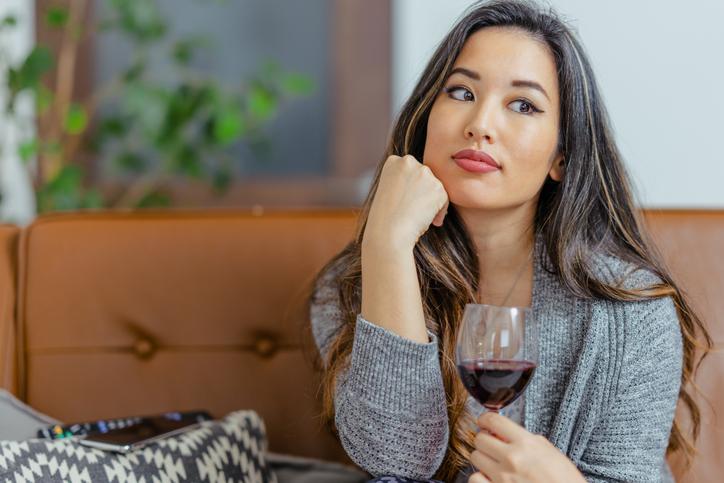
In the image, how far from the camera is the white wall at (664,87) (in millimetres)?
2057

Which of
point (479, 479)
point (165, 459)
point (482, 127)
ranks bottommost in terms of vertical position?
point (165, 459)

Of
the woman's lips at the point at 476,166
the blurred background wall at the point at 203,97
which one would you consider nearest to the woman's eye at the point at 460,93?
the woman's lips at the point at 476,166

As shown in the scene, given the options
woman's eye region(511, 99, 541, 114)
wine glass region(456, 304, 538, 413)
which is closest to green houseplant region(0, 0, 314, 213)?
woman's eye region(511, 99, 541, 114)

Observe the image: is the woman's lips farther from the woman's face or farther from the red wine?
the red wine

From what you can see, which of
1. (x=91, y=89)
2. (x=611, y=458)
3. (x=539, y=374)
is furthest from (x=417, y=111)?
(x=91, y=89)

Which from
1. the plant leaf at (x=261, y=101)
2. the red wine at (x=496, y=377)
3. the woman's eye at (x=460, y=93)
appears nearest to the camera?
the red wine at (x=496, y=377)

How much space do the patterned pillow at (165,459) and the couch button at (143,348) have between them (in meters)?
0.21

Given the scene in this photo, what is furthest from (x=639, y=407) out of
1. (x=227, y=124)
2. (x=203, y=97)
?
(x=203, y=97)

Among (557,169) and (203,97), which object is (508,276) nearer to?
(557,169)

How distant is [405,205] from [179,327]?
53 cm

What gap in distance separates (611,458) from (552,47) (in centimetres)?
60

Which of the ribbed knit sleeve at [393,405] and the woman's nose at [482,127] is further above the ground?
the woman's nose at [482,127]

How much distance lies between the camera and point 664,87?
210 cm

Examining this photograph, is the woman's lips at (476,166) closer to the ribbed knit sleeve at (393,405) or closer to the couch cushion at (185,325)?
the ribbed knit sleeve at (393,405)
